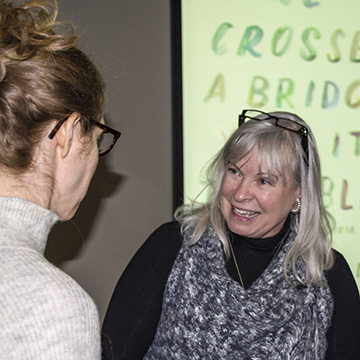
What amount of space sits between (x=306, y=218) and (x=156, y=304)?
57cm

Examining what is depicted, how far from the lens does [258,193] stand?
5.69 feet

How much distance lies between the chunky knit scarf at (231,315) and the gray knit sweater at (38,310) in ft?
3.13

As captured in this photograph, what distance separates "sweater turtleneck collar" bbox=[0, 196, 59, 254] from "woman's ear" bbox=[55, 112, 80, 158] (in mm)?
95

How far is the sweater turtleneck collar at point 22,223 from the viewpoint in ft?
2.42

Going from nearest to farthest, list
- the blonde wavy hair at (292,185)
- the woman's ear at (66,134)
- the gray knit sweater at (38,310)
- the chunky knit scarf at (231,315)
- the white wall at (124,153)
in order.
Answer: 1. the gray knit sweater at (38,310)
2. the woman's ear at (66,134)
3. the chunky knit scarf at (231,315)
4. the blonde wavy hair at (292,185)
5. the white wall at (124,153)

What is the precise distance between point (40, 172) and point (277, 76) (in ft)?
4.74

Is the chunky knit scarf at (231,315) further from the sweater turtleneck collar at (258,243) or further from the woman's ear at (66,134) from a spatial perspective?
the woman's ear at (66,134)

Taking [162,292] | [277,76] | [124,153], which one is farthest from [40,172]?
[277,76]

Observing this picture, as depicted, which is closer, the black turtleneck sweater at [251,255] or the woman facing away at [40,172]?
the woman facing away at [40,172]

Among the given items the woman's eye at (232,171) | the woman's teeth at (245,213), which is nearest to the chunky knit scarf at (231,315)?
the woman's teeth at (245,213)

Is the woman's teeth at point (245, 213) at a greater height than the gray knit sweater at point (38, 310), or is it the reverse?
the gray knit sweater at point (38, 310)

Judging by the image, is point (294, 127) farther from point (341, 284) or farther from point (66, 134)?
point (66, 134)

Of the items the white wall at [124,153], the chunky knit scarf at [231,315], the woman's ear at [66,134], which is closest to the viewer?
the woman's ear at [66,134]

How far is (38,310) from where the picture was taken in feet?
2.24
